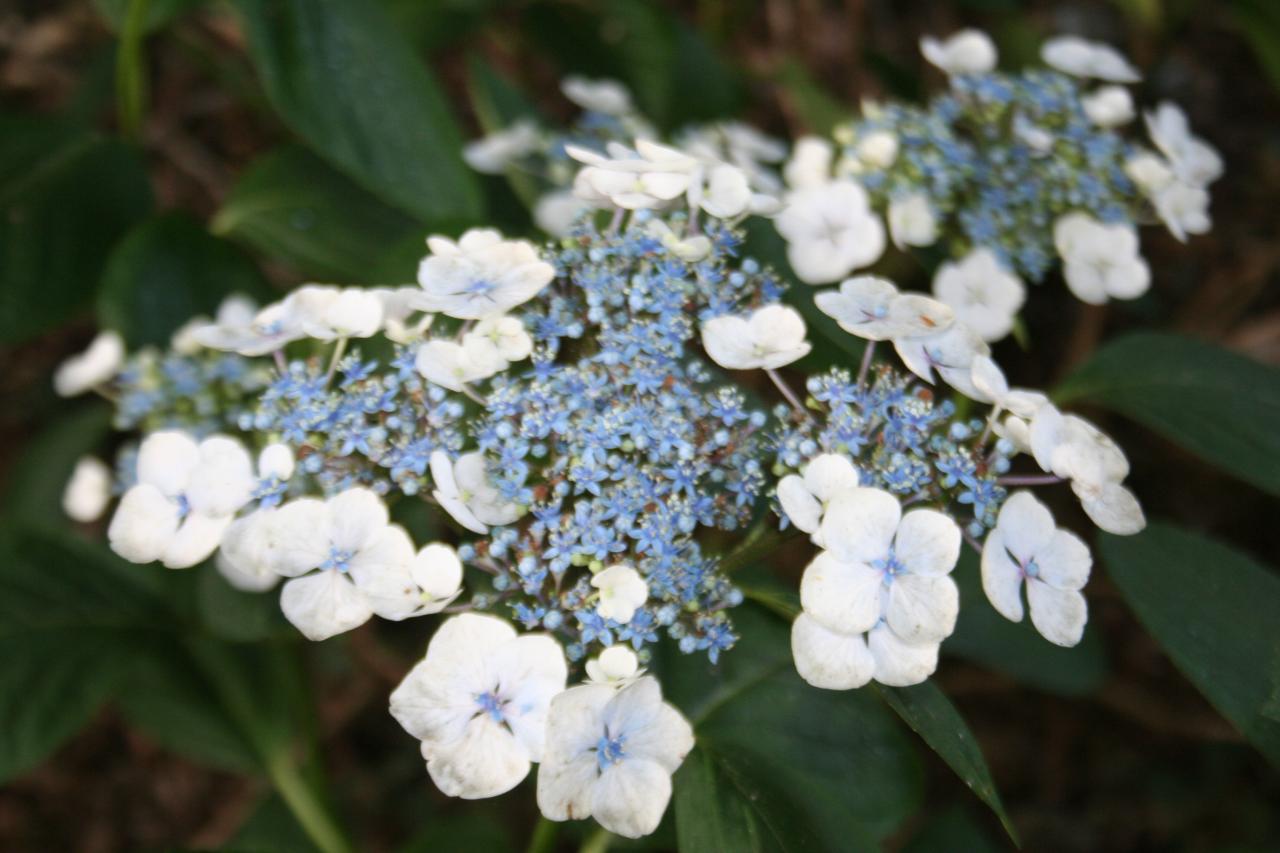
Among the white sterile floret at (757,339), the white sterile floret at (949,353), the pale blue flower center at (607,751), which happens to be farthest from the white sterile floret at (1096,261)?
the pale blue flower center at (607,751)

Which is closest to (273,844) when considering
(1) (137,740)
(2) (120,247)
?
(1) (137,740)

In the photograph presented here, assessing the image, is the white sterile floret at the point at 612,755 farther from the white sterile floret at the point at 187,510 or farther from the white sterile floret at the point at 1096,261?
the white sterile floret at the point at 1096,261

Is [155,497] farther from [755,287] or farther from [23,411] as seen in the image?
[23,411]

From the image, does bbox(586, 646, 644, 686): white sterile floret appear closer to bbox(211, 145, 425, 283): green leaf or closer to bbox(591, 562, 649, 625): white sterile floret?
bbox(591, 562, 649, 625): white sterile floret

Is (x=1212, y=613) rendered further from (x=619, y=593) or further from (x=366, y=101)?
(x=366, y=101)

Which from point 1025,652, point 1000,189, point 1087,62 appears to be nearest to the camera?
point 1000,189

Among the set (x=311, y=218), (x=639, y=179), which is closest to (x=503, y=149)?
(x=311, y=218)
